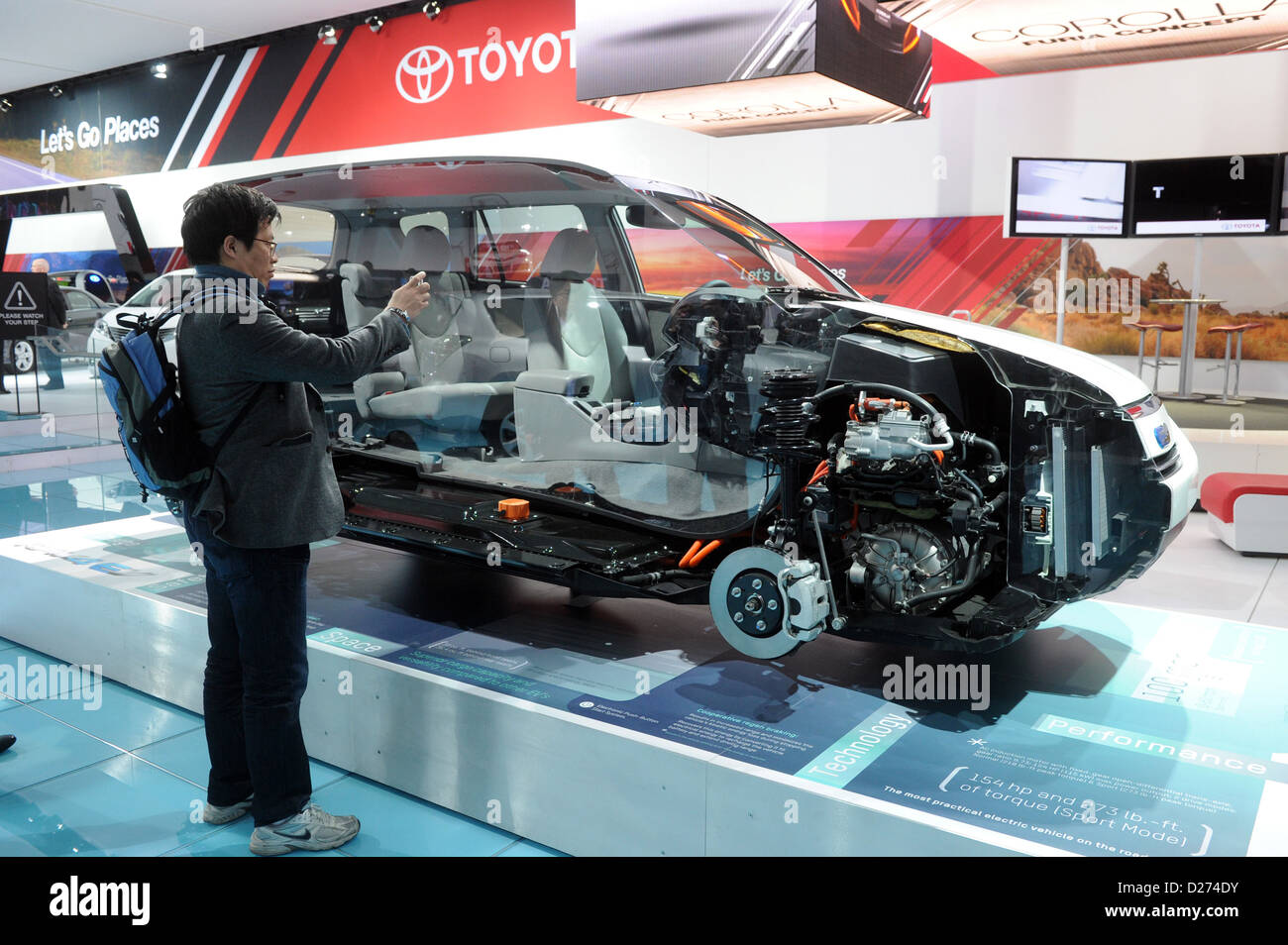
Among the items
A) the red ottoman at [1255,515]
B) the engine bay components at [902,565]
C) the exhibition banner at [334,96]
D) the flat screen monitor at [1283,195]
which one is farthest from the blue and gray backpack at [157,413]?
the flat screen monitor at [1283,195]

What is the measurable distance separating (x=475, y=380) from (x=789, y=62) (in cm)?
221

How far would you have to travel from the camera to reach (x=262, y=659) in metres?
2.47

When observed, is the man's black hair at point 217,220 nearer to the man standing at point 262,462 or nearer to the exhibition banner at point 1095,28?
the man standing at point 262,462

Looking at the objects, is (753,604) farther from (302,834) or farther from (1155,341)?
(1155,341)

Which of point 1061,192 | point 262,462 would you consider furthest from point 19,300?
point 1061,192

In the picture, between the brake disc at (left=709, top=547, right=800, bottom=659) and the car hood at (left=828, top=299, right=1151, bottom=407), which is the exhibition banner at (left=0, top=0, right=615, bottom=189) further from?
the brake disc at (left=709, top=547, right=800, bottom=659)

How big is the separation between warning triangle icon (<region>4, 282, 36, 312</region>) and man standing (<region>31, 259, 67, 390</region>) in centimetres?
16

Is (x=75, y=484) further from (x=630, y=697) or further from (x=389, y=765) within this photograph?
(x=630, y=697)

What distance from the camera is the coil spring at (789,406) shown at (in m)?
2.87

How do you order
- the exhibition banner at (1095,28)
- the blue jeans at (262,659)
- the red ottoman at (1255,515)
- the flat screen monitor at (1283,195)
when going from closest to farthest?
the blue jeans at (262,659), the exhibition banner at (1095,28), the red ottoman at (1255,515), the flat screen monitor at (1283,195)

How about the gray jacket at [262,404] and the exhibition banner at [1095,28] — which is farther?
the exhibition banner at [1095,28]

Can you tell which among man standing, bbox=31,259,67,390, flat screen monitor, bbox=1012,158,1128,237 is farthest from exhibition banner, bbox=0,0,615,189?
flat screen monitor, bbox=1012,158,1128,237

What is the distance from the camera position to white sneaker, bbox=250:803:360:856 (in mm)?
2555

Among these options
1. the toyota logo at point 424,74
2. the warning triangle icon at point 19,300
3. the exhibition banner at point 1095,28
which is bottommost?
the warning triangle icon at point 19,300
